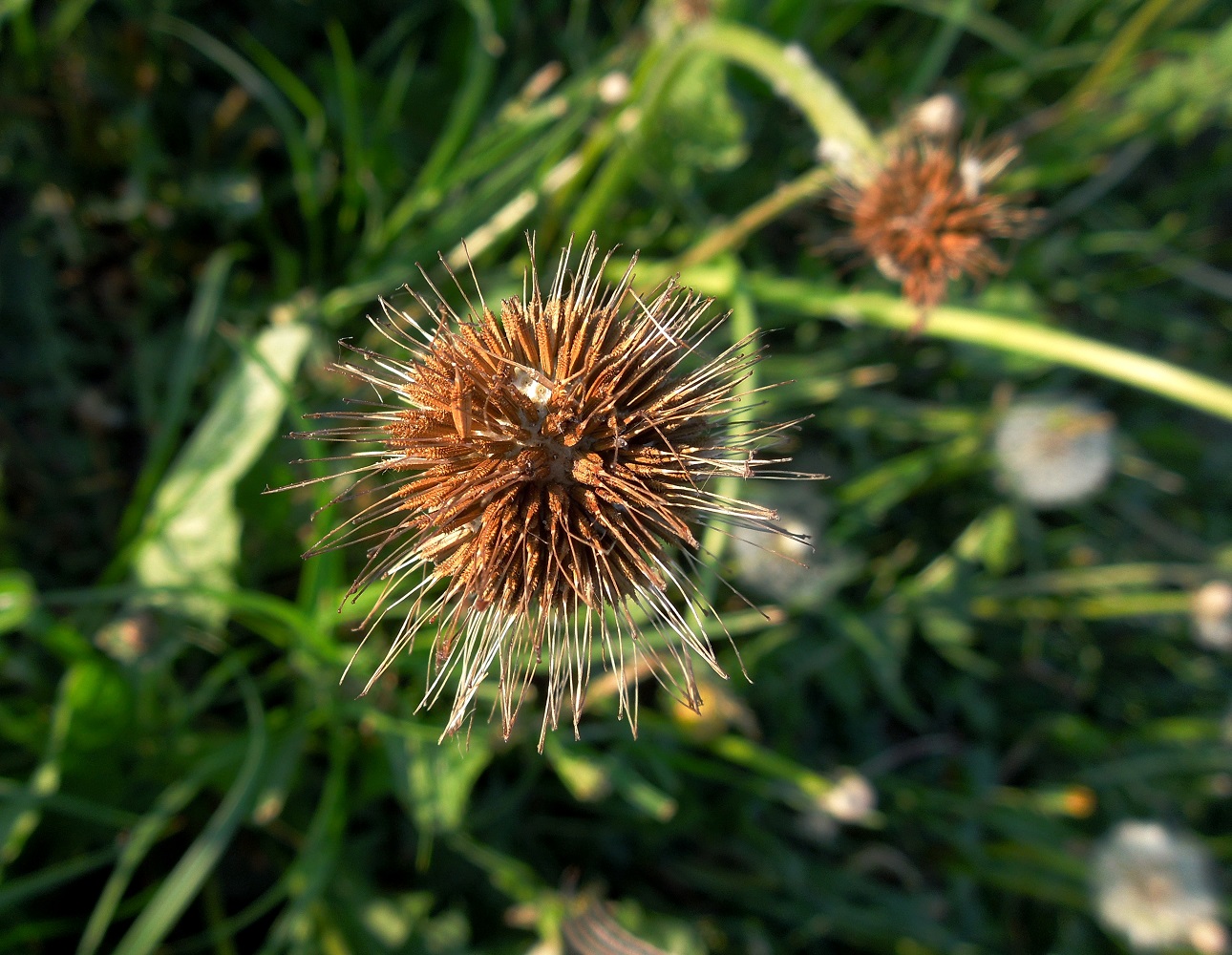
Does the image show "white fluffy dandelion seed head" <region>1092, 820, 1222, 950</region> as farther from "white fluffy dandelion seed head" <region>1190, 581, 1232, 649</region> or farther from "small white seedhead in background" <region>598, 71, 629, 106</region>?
"small white seedhead in background" <region>598, 71, 629, 106</region>

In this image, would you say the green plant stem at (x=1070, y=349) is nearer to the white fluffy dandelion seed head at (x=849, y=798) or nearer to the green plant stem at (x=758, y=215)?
the green plant stem at (x=758, y=215)

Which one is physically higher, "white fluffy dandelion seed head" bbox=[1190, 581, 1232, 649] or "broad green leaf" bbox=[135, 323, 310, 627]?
"white fluffy dandelion seed head" bbox=[1190, 581, 1232, 649]

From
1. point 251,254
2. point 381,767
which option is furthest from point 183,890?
point 251,254

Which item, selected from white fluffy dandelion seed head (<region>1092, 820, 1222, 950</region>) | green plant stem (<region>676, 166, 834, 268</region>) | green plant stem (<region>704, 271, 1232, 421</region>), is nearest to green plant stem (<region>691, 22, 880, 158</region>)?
green plant stem (<region>676, 166, 834, 268</region>)

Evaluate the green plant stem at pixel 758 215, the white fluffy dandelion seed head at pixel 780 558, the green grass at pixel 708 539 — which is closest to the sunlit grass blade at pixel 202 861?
the green grass at pixel 708 539

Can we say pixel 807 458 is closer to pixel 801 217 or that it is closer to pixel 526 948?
pixel 801 217

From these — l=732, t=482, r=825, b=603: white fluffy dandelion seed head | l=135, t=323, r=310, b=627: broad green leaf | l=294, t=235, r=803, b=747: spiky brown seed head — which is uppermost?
A: l=732, t=482, r=825, b=603: white fluffy dandelion seed head

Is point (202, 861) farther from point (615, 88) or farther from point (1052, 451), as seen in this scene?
point (1052, 451)
